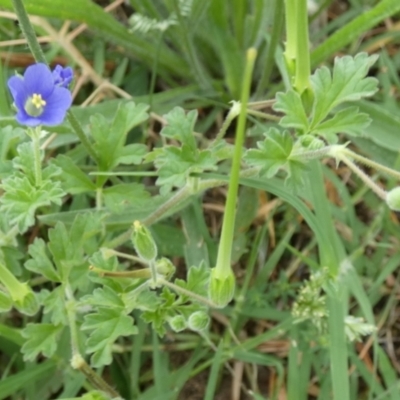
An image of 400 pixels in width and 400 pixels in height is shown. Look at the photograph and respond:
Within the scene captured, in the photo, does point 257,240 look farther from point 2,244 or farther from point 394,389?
point 2,244

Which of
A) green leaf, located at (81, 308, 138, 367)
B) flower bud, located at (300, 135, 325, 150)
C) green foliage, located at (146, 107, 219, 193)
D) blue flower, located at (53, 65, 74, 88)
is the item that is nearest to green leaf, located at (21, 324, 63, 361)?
green leaf, located at (81, 308, 138, 367)

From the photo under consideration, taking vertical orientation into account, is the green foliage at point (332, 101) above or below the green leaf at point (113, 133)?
above

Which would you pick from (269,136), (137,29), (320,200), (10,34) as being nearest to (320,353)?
(320,200)

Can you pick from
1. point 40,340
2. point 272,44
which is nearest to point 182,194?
point 40,340

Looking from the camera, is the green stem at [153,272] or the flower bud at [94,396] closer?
the green stem at [153,272]

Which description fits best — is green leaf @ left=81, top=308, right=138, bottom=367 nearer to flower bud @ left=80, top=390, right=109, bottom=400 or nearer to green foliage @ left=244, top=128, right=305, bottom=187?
flower bud @ left=80, top=390, right=109, bottom=400

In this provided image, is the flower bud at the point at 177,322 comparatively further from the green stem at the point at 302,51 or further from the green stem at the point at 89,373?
the green stem at the point at 302,51

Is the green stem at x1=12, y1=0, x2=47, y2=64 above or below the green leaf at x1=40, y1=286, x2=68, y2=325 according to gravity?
above

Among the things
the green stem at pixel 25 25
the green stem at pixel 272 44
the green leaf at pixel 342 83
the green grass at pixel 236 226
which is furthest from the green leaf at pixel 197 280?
the green stem at pixel 272 44
